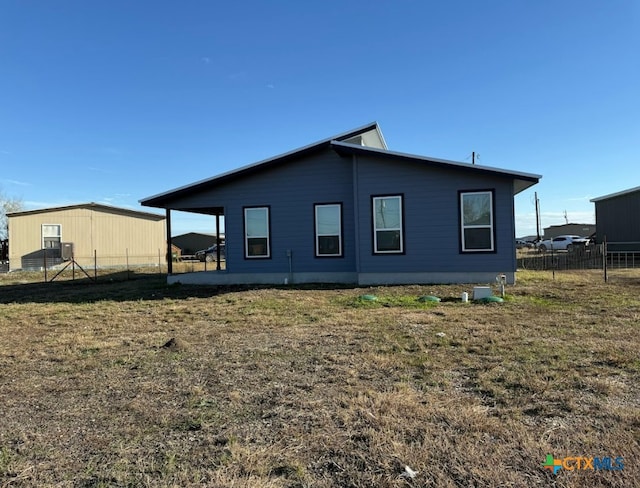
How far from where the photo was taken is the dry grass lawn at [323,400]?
2539mm

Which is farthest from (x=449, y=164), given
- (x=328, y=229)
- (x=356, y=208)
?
(x=328, y=229)

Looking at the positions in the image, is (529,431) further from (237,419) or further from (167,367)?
(167,367)

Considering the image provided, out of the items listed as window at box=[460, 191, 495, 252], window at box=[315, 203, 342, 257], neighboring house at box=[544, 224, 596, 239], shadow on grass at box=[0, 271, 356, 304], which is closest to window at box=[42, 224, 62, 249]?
shadow on grass at box=[0, 271, 356, 304]

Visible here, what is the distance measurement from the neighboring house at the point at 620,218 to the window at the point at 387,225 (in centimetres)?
1549

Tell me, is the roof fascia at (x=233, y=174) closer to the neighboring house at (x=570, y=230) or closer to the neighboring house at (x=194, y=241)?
the neighboring house at (x=194, y=241)

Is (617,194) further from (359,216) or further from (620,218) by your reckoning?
(359,216)

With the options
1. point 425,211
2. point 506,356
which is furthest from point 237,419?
point 425,211

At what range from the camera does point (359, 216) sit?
1139cm

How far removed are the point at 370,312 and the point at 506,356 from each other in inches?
125

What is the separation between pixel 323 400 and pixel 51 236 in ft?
77.2

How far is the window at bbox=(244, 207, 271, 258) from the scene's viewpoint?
12.4 meters

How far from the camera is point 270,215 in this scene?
12.3 metres

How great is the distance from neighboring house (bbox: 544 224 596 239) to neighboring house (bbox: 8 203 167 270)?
55.5 m

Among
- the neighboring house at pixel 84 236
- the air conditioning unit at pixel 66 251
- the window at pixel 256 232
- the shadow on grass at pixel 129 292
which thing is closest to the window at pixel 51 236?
the neighboring house at pixel 84 236
